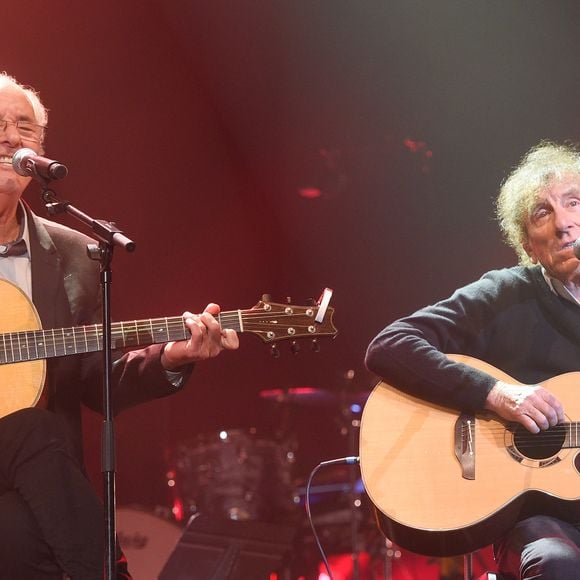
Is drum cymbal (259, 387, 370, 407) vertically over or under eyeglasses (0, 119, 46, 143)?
under

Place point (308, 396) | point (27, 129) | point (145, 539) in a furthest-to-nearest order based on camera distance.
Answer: point (308, 396), point (145, 539), point (27, 129)

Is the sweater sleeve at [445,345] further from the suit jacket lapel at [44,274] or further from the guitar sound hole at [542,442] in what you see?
the suit jacket lapel at [44,274]

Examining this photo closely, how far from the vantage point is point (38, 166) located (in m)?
2.48

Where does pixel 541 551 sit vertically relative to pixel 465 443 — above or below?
below

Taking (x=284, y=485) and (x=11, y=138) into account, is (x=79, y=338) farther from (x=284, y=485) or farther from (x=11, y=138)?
(x=284, y=485)

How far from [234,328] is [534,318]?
42.9 inches

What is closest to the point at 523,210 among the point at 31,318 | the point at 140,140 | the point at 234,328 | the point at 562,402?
the point at 562,402

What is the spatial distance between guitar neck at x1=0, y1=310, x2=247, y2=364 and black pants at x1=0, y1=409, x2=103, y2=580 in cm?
37

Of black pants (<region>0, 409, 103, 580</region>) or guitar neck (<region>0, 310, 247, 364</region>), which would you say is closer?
black pants (<region>0, 409, 103, 580</region>)

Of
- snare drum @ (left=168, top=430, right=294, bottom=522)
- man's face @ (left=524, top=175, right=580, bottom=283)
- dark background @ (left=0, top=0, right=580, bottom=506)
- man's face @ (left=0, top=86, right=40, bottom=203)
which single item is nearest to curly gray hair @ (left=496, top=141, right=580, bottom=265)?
man's face @ (left=524, top=175, right=580, bottom=283)

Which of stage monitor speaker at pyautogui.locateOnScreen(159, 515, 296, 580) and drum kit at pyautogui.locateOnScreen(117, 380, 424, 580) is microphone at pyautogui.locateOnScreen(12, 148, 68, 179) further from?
drum kit at pyautogui.locateOnScreen(117, 380, 424, 580)

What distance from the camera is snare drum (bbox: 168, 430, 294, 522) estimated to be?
6051 millimetres

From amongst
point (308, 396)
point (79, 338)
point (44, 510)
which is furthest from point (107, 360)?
point (308, 396)

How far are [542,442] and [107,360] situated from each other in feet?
4.79
